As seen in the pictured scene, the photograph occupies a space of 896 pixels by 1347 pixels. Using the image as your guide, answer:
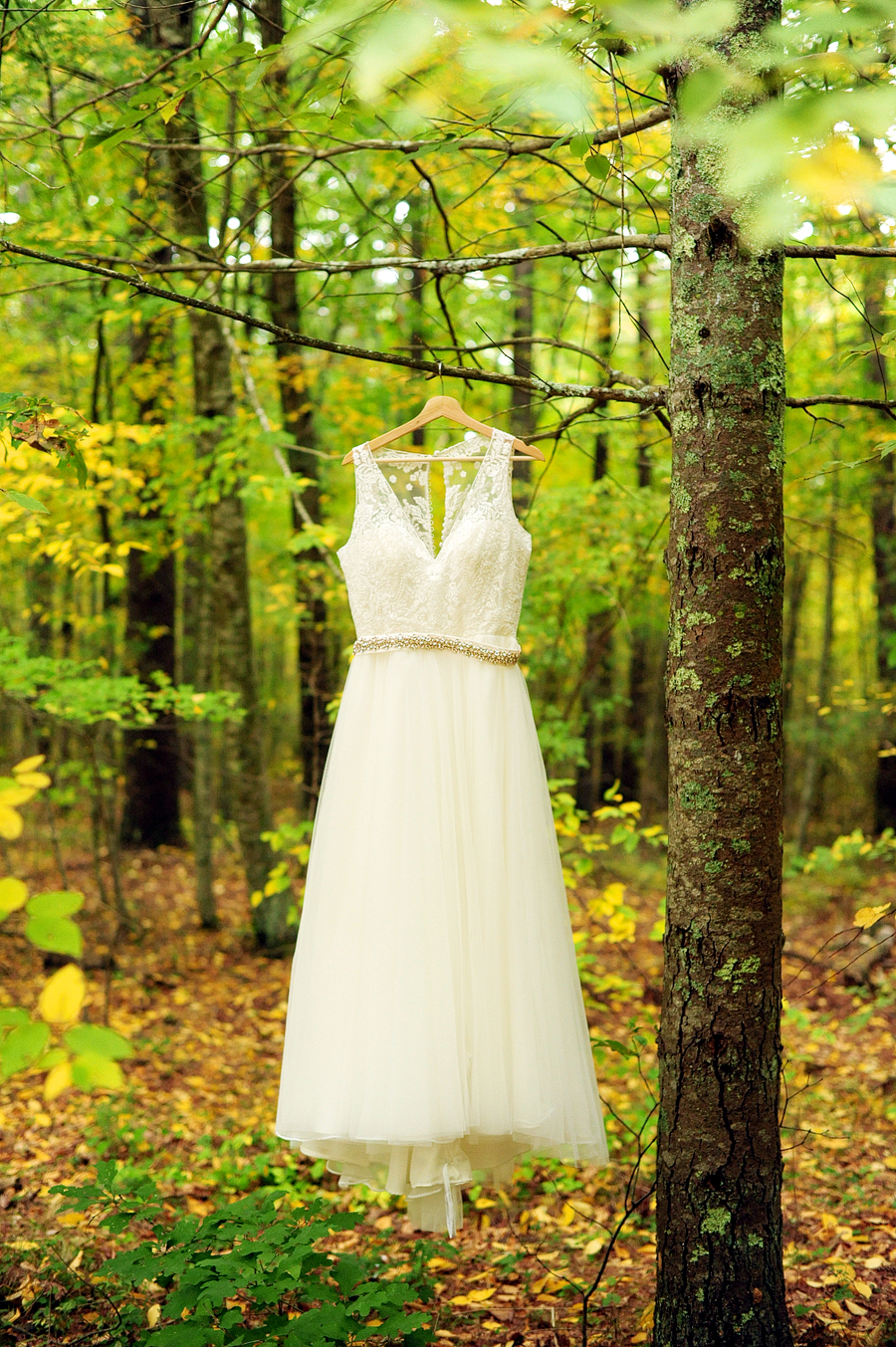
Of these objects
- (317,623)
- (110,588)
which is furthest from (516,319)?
(110,588)

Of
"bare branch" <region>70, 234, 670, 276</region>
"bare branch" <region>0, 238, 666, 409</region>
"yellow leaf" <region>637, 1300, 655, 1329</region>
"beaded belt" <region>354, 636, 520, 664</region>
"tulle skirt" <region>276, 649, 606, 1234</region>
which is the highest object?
"bare branch" <region>70, 234, 670, 276</region>

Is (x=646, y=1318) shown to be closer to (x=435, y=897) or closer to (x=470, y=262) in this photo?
(x=435, y=897)

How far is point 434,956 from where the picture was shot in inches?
81.5

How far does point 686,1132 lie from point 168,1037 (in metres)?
3.83

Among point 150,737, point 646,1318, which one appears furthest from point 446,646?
point 150,737

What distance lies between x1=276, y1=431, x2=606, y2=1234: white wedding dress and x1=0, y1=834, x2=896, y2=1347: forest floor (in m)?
0.16

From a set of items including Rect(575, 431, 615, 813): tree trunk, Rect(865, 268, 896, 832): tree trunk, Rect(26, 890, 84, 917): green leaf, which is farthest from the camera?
Rect(575, 431, 615, 813): tree trunk

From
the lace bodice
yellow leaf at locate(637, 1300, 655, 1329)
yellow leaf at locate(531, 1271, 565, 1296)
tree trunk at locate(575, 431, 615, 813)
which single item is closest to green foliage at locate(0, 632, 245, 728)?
the lace bodice

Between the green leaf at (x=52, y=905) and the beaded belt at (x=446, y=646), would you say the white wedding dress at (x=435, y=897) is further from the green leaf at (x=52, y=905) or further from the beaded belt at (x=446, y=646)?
the green leaf at (x=52, y=905)

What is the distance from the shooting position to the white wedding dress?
198 centimetres

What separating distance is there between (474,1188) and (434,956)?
1.72 m

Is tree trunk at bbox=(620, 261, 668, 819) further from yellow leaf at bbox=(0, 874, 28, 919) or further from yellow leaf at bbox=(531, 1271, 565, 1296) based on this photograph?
yellow leaf at bbox=(0, 874, 28, 919)

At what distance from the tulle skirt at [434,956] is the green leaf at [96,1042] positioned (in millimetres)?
869

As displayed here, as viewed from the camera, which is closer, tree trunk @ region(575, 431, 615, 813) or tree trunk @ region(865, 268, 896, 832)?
tree trunk @ region(865, 268, 896, 832)
